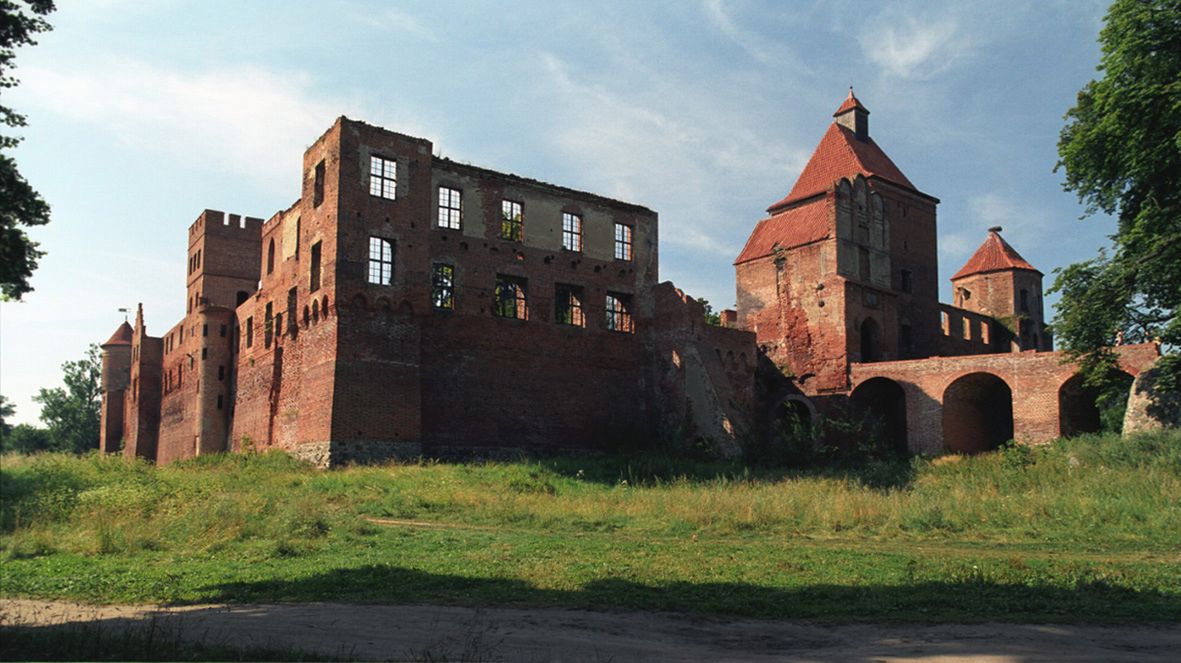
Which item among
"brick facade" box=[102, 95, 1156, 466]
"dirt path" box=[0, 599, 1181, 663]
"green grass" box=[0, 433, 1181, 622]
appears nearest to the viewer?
"dirt path" box=[0, 599, 1181, 663]

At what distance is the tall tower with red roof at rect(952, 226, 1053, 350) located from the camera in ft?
162

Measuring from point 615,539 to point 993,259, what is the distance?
42214 mm

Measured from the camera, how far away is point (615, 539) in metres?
15.9

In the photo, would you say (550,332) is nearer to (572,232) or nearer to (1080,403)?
(572,232)

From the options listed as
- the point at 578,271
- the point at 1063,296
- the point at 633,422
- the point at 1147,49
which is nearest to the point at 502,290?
the point at 578,271

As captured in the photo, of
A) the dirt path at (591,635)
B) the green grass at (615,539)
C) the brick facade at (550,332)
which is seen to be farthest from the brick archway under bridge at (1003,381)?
the dirt path at (591,635)

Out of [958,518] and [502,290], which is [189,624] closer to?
[958,518]

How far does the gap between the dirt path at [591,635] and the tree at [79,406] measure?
4527cm

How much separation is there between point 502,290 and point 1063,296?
1616 cm

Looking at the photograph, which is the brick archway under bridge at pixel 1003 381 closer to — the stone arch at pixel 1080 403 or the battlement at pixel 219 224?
the stone arch at pixel 1080 403

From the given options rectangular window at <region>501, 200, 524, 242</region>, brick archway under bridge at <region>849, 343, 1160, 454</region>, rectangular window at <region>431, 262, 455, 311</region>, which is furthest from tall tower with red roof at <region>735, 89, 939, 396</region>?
rectangular window at <region>431, 262, 455, 311</region>

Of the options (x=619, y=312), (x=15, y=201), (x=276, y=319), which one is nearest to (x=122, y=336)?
(x=276, y=319)

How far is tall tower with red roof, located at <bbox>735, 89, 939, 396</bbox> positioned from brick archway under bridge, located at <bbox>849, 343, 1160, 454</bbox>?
1958 mm

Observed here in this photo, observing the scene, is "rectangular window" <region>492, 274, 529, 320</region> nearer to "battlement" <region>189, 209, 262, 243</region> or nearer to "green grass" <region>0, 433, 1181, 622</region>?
"green grass" <region>0, 433, 1181, 622</region>
